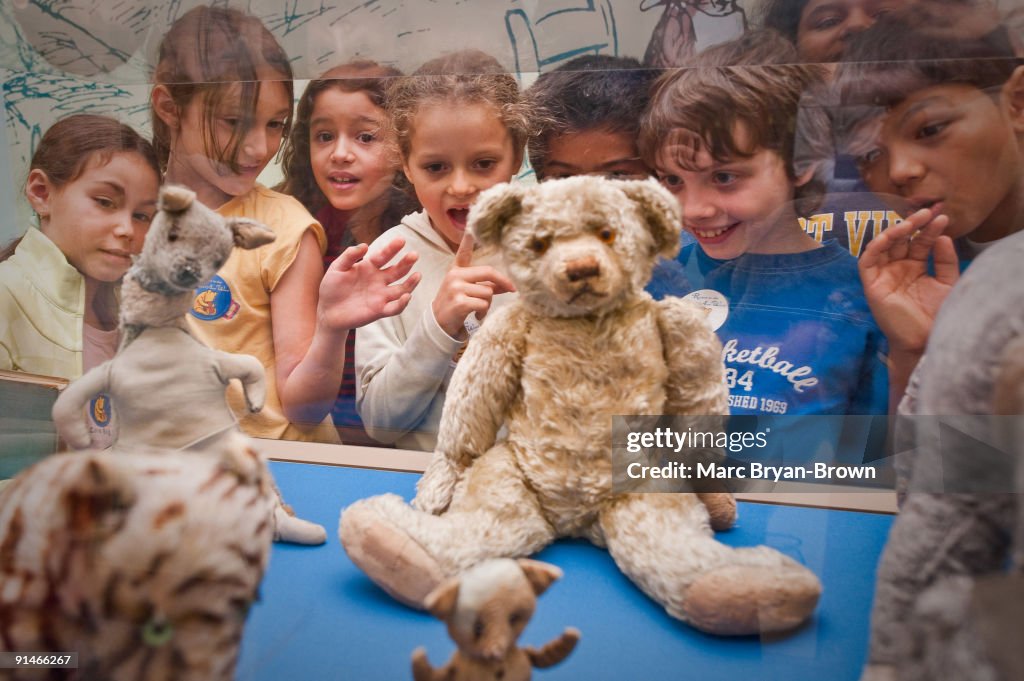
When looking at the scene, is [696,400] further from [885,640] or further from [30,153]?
[30,153]

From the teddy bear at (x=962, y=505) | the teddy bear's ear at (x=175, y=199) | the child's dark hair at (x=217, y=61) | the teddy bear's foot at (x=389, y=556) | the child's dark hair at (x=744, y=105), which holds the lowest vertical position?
the teddy bear's foot at (x=389, y=556)

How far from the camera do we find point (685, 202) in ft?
3.10

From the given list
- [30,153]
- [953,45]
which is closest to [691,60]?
[953,45]

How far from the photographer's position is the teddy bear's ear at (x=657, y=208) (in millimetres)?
912

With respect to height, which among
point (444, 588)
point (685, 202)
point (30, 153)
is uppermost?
point (30, 153)

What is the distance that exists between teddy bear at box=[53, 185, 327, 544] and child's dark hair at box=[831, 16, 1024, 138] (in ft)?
2.48

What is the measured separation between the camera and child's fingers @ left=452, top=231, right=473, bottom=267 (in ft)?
3.26

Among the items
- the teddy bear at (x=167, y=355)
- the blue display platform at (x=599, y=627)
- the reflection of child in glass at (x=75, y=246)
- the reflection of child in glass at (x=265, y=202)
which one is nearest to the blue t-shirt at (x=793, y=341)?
the blue display platform at (x=599, y=627)

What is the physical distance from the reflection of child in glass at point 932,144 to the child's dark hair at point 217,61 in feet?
2.46

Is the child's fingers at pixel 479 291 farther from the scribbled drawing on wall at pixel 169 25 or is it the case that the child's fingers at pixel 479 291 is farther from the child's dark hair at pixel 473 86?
the scribbled drawing on wall at pixel 169 25

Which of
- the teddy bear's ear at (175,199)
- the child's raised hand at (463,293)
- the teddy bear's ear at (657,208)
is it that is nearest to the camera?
the teddy bear's ear at (175,199)

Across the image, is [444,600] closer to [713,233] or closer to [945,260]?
[713,233]

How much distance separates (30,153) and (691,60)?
890 mm

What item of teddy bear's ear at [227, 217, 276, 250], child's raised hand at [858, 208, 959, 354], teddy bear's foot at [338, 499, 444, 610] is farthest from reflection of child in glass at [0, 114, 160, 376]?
child's raised hand at [858, 208, 959, 354]
